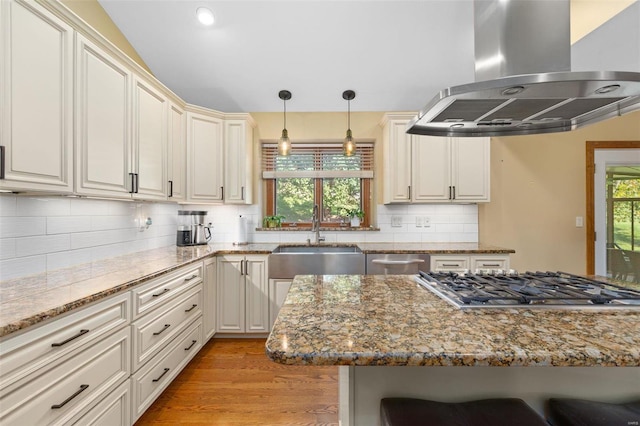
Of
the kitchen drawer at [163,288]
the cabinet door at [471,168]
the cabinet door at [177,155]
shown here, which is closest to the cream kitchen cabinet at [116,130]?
the cabinet door at [177,155]

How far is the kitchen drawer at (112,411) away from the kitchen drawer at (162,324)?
131 mm

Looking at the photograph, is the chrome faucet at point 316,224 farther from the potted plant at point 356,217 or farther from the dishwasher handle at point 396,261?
the dishwasher handle at point 396,261

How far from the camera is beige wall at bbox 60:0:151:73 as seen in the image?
2163mm

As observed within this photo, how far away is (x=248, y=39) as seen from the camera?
108 inches

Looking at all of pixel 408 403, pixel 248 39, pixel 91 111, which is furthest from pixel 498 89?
pixel 248 39

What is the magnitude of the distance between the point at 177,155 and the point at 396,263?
2.28m

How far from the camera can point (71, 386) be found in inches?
48.9

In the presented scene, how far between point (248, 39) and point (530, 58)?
2.30m

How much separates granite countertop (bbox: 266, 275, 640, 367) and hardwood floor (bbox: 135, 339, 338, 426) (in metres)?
1.17

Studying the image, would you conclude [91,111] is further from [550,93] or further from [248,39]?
[550,93]

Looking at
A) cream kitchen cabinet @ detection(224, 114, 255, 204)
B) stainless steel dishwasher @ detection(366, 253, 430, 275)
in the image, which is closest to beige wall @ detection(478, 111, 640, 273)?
stainless steel dishwasher @ detection(366, 253, 430, 275)

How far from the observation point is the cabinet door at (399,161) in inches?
123

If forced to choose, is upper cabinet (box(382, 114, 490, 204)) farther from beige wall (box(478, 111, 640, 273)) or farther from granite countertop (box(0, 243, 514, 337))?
granite countertop (box(0, 243, 514, 337))

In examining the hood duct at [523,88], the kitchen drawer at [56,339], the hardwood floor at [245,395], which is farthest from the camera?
the hardwood floor at [245,395]
